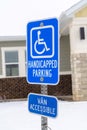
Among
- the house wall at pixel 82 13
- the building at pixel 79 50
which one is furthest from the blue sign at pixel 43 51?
the house wall at pixel 82 13

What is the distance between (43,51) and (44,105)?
0.53 meters

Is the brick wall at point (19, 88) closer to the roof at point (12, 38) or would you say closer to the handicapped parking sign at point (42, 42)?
the roof at point (12, 38)

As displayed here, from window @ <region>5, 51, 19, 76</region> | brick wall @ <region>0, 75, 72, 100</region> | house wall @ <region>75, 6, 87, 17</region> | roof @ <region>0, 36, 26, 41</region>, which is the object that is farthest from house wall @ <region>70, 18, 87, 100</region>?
window @ <region>5, 51, 19, 76</region>

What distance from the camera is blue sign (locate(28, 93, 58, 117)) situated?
353 centimetres

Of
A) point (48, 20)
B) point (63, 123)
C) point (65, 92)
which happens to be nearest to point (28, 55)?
point (48, 20)

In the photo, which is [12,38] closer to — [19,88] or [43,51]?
[19,88]

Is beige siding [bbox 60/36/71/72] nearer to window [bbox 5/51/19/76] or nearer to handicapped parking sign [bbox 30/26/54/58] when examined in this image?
window [bbox 5/51/19/76]

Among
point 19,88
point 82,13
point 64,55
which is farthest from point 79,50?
point 19,88

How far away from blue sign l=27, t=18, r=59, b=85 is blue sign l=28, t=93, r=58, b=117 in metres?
0.16

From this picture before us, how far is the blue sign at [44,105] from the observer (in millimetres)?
3531

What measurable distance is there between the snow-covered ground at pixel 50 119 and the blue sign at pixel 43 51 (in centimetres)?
451

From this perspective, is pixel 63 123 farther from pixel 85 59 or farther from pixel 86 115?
pixel 85 59

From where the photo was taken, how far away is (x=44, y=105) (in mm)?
3578

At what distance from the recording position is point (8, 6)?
20406mm
